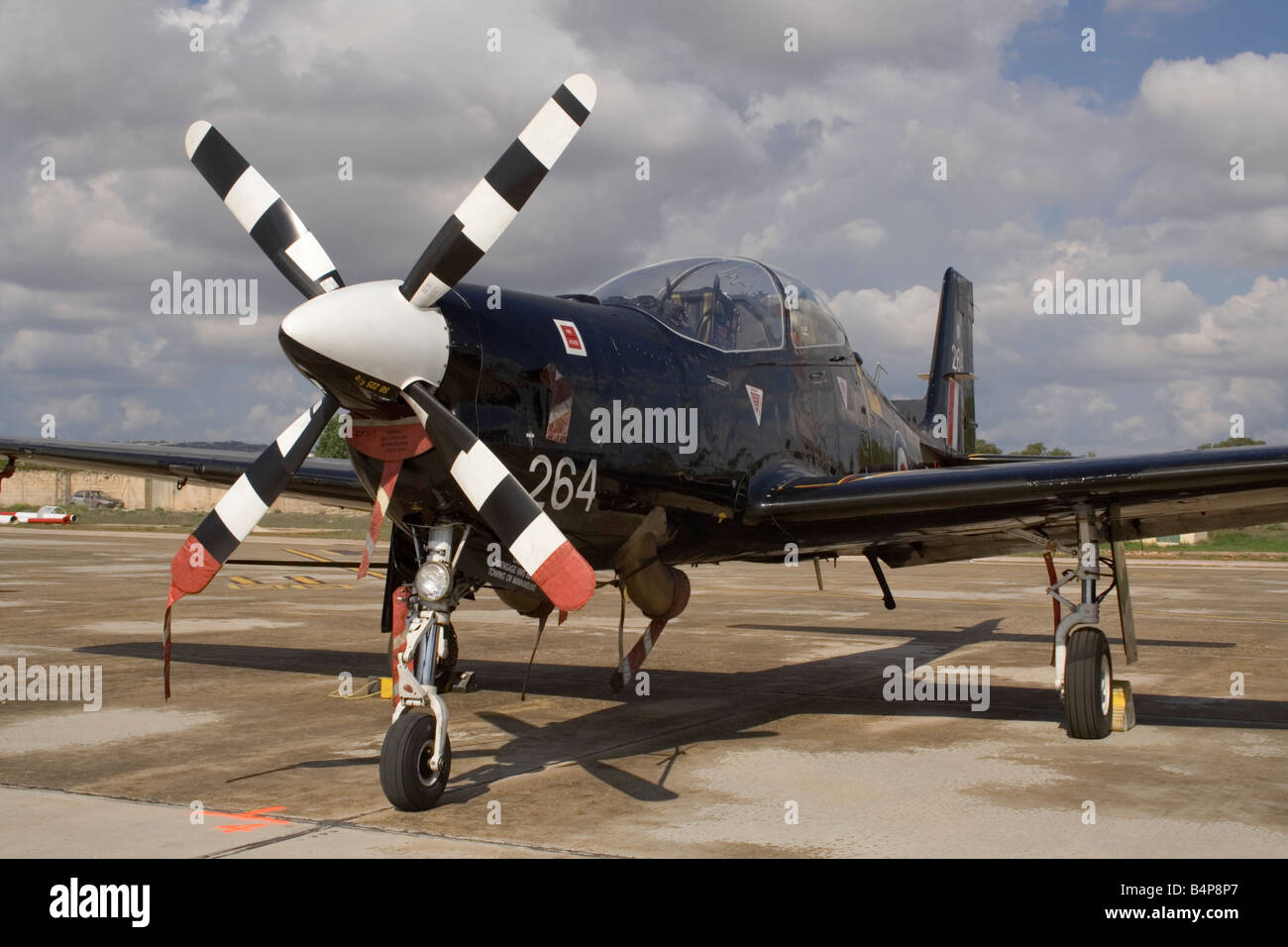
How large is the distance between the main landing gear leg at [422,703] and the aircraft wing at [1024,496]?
288 centimetres

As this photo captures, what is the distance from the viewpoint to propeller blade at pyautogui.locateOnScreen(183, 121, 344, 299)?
6.40 metres

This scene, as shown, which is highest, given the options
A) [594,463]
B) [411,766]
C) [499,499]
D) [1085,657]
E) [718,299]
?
[718,299]

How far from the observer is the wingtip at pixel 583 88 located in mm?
6117

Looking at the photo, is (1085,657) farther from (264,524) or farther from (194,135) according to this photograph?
(264,524)

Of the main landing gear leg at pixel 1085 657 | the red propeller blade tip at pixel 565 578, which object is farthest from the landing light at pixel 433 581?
the main landing gear leg at pixel 1085 657

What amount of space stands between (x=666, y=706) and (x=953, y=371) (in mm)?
9422

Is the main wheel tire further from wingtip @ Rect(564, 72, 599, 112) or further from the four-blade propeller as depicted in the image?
wingtip @ Rect(564, 72, 599, 112)

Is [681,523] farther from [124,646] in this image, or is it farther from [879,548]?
[124,646]

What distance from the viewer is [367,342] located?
5535mm

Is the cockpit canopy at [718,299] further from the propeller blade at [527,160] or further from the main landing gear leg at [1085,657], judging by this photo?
the main landing gear leg at [1085,657]

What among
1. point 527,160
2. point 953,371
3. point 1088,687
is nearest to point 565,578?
point 527,160

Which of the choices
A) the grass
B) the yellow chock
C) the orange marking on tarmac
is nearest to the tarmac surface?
the orange marking on tarmac

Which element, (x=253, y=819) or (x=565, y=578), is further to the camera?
(x=253, y=819)

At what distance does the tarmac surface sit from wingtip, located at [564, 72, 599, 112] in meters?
3.77
